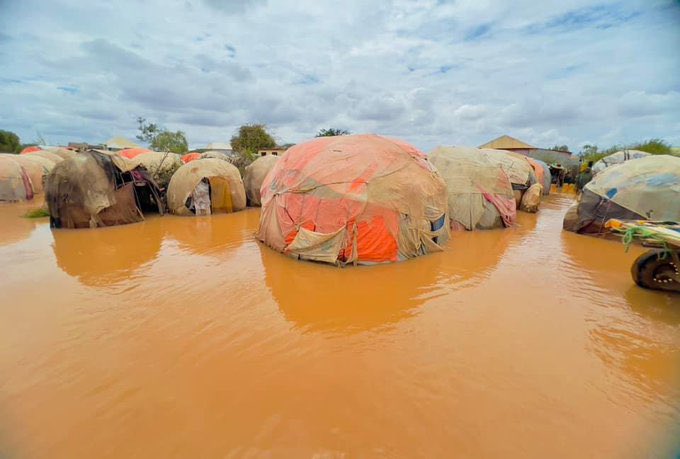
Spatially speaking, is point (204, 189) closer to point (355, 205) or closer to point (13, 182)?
point (355, 205)

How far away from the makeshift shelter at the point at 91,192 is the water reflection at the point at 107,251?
0.41 metres

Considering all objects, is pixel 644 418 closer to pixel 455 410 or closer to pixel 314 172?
pixel 455 410

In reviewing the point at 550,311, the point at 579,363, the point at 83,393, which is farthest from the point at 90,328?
the point at 550,311

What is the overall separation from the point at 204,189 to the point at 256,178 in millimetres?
2738

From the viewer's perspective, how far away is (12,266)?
21.1 ft

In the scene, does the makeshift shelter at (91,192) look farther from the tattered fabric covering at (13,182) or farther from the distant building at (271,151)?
the distant building at (271,151)

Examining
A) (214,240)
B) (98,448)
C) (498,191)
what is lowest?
(98,448)

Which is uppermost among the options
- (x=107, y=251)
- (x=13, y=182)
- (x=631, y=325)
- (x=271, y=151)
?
(x=271, y=151)

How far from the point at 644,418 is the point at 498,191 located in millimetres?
8553

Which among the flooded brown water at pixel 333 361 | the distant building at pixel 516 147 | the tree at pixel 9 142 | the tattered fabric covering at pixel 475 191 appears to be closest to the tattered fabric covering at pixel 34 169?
the flooded brown water at pixel 333 361

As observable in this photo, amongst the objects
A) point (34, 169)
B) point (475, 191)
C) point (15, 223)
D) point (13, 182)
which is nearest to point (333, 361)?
point (475, 191)

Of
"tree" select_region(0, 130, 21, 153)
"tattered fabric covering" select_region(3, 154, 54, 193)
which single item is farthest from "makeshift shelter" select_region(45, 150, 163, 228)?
"tree" select_region(0, 130, 21, 153)

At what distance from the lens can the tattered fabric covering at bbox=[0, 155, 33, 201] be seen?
15047mm

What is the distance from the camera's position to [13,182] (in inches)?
603
